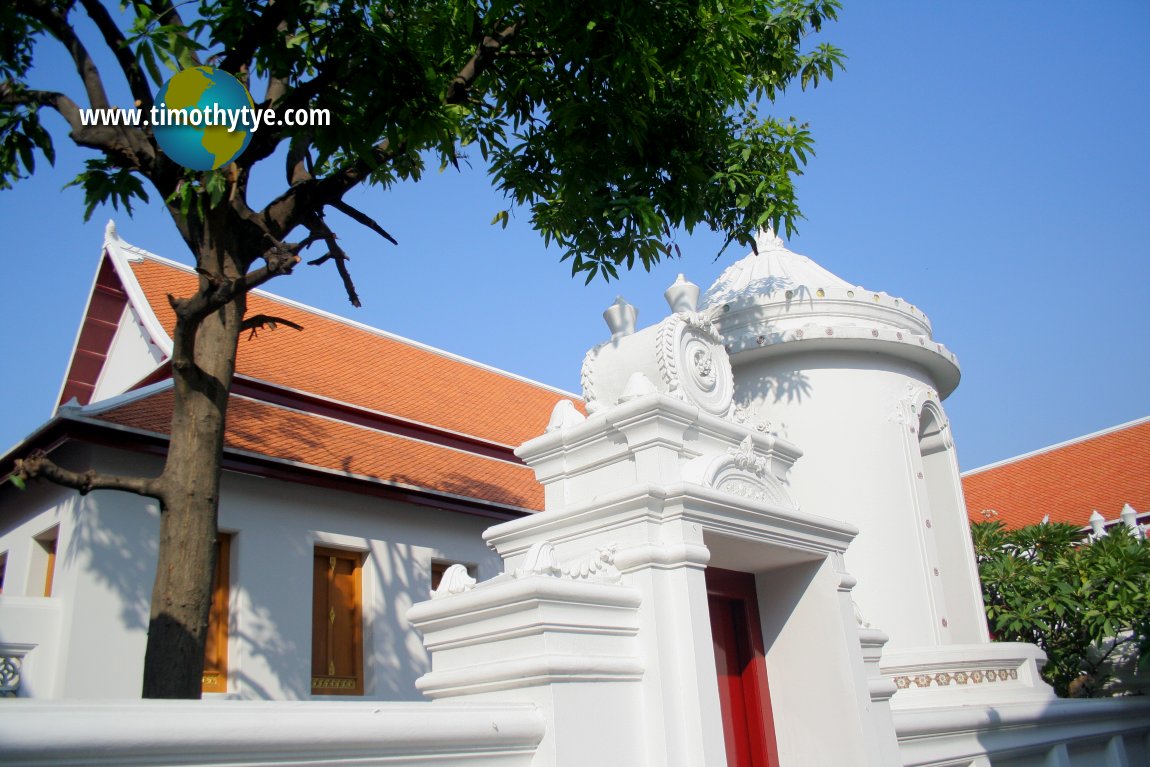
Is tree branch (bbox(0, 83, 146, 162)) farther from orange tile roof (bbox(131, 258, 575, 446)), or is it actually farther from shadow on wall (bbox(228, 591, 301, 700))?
orange tile roof (bbox(131, 258, 575, 446))

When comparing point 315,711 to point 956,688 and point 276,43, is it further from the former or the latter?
point 956,688

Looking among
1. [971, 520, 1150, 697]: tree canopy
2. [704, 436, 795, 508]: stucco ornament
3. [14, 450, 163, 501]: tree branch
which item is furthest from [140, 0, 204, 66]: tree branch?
[971, 520, 1150, 697]: tree canopy

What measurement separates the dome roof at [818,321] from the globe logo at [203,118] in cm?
472

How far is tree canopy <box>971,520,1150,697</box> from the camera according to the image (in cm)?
1153

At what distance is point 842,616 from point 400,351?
11664 millimetres

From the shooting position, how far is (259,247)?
5.66 metres

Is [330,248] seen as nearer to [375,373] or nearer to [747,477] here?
[747,477]

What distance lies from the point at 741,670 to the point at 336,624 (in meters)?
6.44

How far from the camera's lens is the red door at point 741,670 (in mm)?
5469

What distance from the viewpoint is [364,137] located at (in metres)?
5.55

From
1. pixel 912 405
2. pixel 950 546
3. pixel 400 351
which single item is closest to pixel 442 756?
pixel 912 405

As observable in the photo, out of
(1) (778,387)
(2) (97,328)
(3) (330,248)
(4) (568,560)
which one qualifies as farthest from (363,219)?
(2) (97,328)

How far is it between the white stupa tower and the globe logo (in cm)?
481

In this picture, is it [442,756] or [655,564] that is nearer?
[442,756]
